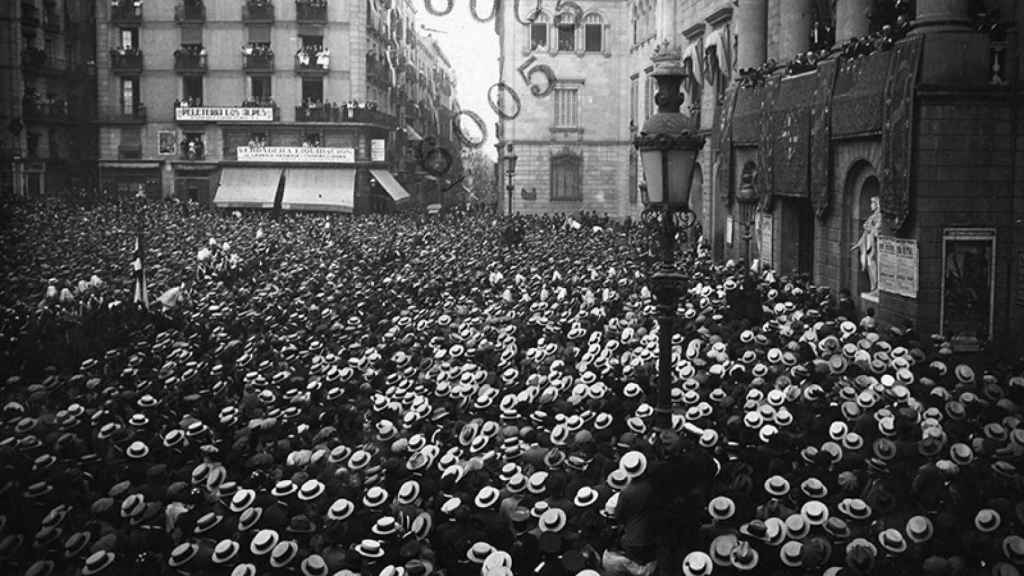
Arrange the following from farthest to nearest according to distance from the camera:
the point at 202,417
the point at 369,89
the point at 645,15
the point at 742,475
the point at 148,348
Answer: the point at 369,89 < the point at 645,15 < the point at 148,348 < the point at 202,417 < the point at 742,475

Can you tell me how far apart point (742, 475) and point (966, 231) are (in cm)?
1033

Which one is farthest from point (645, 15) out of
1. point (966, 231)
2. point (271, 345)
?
point (271, 345)

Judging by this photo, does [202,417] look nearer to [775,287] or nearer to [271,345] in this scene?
[271,345]

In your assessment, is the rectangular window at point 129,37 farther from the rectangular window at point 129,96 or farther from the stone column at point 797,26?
the stone column at point 797,26

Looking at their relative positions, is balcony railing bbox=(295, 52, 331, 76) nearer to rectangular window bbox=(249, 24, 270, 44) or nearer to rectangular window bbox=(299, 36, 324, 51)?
rectangular window bbox=(299, 36, 324, 51)

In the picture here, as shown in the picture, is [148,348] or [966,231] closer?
[148,348]

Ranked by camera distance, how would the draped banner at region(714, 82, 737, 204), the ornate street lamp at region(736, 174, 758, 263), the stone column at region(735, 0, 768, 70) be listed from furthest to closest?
the draped banner at region(714, 82, 737, 204), the stone column at region(735, 0, 768, 70), the ornate street lamp at region(736, 174, 758, 263)

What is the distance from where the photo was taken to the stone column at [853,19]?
2166 centimetres

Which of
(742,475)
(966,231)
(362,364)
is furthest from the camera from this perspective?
(966,231)

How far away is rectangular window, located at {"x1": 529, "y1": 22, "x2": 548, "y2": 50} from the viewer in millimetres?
56156

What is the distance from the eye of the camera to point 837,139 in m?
21.2

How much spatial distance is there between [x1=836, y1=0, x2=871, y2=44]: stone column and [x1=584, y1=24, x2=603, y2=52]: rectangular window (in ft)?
113

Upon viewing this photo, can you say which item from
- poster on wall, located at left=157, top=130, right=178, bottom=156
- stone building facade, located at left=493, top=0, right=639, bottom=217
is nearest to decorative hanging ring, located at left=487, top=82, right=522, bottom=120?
stone building facade, located at left=493, top=0, right=639, bottom=217

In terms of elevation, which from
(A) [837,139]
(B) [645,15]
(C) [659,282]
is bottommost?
(C) [659,282]
